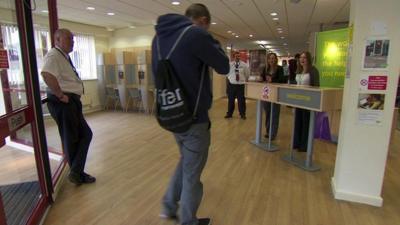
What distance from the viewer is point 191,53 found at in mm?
1567

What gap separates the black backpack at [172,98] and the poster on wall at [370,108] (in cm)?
162

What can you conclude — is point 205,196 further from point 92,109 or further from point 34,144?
point 92,109

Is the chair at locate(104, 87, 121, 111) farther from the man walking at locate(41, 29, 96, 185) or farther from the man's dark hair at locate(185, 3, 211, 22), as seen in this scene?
the man's dark hair at locate(185, 3, 211, 22)

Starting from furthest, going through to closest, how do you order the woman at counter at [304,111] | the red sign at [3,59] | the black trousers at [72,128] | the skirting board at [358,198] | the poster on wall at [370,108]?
the woman at counter at [304,111], the black trousers at [72,128], the skirting board at [358,198], the poster on wall at [370,108], the red sign at [3,59]

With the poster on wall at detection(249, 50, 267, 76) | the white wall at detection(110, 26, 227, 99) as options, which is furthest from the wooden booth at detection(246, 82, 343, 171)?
the poster on wall at detection(249, 50, 267, 76)

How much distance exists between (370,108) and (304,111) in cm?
143

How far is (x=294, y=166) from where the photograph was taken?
334 centimetres

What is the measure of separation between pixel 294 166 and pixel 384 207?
1082 millimetres

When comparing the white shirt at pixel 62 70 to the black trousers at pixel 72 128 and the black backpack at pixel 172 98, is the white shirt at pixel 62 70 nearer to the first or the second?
the black trousers at pixel 72 128

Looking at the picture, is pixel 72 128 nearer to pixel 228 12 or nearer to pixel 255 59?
pixel 228 12

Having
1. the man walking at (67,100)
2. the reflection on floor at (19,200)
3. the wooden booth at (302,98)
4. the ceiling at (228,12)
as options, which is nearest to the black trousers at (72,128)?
the man walking at (67,100)

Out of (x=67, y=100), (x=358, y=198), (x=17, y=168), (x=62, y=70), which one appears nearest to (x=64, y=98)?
(x=67, y=100)

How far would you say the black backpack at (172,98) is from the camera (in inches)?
62.7

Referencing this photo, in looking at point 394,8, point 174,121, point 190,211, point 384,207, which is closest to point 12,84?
point 174,121
